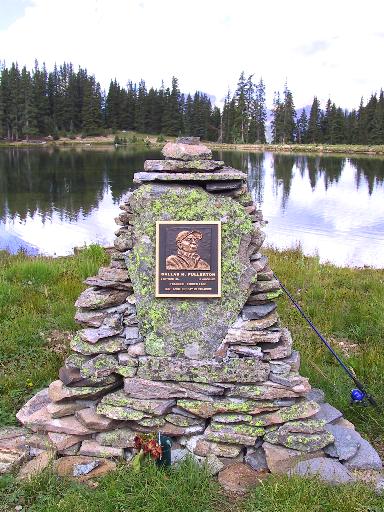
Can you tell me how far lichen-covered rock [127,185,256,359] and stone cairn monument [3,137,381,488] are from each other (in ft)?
0.04

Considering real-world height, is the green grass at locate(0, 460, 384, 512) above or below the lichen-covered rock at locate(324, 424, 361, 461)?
below

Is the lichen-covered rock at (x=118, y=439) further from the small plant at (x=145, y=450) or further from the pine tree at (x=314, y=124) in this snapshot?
the pine tree at (x=314, y=124)

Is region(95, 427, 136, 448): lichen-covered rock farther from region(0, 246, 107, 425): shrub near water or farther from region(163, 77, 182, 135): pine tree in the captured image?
region(163, 77, 182, 135): pine tree

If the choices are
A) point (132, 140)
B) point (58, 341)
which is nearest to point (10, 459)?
point (58, 341)

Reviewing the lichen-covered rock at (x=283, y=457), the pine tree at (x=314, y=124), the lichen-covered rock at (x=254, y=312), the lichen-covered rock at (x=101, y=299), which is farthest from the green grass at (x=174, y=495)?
the pine tree at (x=314, y=124)

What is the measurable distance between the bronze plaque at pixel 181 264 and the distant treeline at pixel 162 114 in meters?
103

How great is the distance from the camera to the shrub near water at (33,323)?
696cm

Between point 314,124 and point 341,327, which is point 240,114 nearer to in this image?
point 314,124

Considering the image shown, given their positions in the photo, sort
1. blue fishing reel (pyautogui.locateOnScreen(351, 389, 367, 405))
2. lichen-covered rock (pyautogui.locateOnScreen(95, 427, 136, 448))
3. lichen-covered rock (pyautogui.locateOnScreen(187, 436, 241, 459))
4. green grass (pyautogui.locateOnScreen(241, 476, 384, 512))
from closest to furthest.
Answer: green grass (pyautogui.locateOnScreen(241, 476, 384, 512))
lichen-covered rock (pyautogui.locateOnScreen(187, 436, 241, 459))
lichen-covered rock (pyautogui.locateOnScreen(95, 427, 136, 448))
blue fishing reel (pyautogui.locateOnScreen(351, 389, 367, 405))

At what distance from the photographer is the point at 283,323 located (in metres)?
9.25

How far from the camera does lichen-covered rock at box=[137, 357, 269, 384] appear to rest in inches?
221

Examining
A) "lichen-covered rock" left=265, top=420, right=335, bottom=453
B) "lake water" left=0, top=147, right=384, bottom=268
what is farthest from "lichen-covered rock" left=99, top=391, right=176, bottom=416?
"lake water" left=0, top=147, right=384, bottom=268

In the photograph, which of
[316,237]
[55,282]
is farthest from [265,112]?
[55,282]

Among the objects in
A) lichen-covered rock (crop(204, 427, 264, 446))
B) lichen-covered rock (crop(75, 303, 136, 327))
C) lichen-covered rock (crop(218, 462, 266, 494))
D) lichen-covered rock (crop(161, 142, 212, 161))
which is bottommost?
lichen-covered rock (crop(218, 462, 266, 494))
